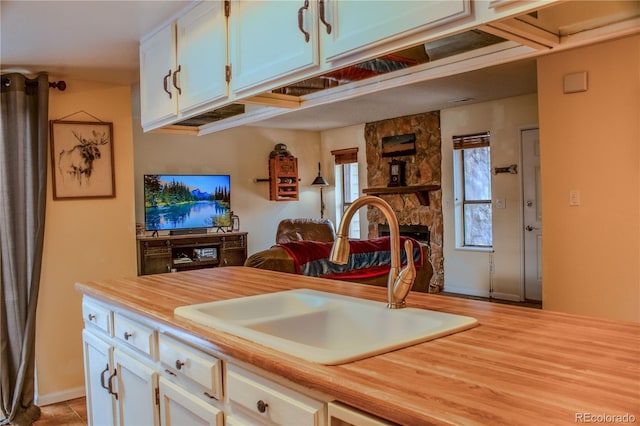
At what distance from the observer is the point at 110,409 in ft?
7.19

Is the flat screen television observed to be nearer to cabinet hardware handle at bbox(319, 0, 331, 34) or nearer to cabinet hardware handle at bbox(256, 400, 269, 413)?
cabinet hardware handle at bbox(319, 0, 331, 34)

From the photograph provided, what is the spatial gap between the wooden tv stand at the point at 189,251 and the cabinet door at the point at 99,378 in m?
3.91

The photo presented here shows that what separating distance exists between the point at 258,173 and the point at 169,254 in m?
2.11

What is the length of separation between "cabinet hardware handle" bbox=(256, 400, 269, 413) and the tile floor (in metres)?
2.44

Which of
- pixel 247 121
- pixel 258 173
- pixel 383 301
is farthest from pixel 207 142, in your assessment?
pixel 383 301

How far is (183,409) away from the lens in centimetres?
154

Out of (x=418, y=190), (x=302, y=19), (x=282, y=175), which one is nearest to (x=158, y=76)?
(x=302, y=19)

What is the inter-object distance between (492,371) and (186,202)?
6.41 m

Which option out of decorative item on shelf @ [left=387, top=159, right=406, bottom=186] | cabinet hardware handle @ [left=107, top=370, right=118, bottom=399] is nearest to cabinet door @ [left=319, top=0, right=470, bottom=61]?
cabinet hardware handle @ [left=107, top=370, right=118, bottom=399]

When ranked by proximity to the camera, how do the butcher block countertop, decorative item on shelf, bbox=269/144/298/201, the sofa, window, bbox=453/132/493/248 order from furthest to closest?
decorative item on shelf, bbox=269/144/298/201, window, bbox=453/132/493/248, the sofa, the butcher block countertop

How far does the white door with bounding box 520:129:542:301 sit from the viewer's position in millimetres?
5809

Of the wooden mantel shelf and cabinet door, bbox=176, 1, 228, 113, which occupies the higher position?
cabinet door, bbox=176, 1, 228, 113

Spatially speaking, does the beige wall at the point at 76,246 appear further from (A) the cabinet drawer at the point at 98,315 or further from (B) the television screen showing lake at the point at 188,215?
(B) the television screen showing lake at the point at 188,215

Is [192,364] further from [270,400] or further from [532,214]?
[532,214]
